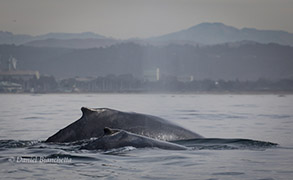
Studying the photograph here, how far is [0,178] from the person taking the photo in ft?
26.3

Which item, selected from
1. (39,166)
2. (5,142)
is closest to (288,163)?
(39,166)

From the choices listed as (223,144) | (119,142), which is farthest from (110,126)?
(223,144)

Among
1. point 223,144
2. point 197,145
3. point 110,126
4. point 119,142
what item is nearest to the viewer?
point 119,142

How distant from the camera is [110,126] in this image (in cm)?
1160

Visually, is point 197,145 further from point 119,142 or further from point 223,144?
point 119,142

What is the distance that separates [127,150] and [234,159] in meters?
2.07

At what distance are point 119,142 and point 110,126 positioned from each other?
154 cm

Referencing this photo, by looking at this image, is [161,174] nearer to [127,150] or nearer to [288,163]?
[127,150]

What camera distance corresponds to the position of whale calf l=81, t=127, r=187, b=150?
1010 centimetres

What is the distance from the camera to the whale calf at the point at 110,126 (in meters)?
11.5

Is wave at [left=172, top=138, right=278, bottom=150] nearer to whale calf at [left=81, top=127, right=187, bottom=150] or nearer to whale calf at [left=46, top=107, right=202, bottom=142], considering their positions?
whale calf at [left=46, top=107, right=202, bottom=142]

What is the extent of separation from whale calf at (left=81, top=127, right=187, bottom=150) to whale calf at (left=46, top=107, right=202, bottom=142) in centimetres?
101

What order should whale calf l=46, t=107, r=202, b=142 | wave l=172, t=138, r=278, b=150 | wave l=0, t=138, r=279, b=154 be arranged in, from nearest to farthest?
wave l=0, t=138, r=279, b=154 → whale calf l=46, t=107, r=202, b=142 → wave l=172, t=138, r=278, b=150

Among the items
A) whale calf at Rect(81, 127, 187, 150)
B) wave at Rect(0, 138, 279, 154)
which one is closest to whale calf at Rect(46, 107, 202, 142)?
wave at Rect(0, 138, 279, 154)
